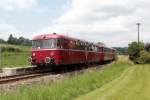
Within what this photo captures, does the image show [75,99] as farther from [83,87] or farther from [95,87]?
[95,87]

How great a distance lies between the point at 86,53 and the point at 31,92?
26515 mm

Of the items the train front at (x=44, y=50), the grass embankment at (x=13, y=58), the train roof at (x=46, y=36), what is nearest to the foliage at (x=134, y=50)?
the grass embankment at (x=13, y=58)

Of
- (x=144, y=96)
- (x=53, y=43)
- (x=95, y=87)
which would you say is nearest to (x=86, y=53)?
(x=53, y=43)

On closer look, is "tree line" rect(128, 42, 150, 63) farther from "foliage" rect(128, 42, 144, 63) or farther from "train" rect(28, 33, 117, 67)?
→ "train" rect(28, 33, 117, 67)

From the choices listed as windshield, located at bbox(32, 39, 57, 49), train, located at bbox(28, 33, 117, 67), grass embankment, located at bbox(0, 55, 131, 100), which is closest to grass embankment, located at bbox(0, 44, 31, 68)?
windshield, located at bbox(32, 39, 57, 49)

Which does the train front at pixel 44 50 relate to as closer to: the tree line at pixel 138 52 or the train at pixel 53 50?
the train at pixel 53 50

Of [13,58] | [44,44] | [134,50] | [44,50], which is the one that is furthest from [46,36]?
[134,50]

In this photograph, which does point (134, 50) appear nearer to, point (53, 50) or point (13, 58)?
point (13, 58)

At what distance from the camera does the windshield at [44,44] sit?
32.2 m

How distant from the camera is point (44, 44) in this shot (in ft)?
109

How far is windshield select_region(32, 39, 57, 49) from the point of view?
106ft

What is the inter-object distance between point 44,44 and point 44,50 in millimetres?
670

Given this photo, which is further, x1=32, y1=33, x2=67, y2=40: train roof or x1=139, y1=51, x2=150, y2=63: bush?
x1=139, y1=51, x2=150, y2=63: bush

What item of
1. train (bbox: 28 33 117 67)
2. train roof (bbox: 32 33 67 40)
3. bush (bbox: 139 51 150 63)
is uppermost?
train roof (bbox: 32 33 67 40)
